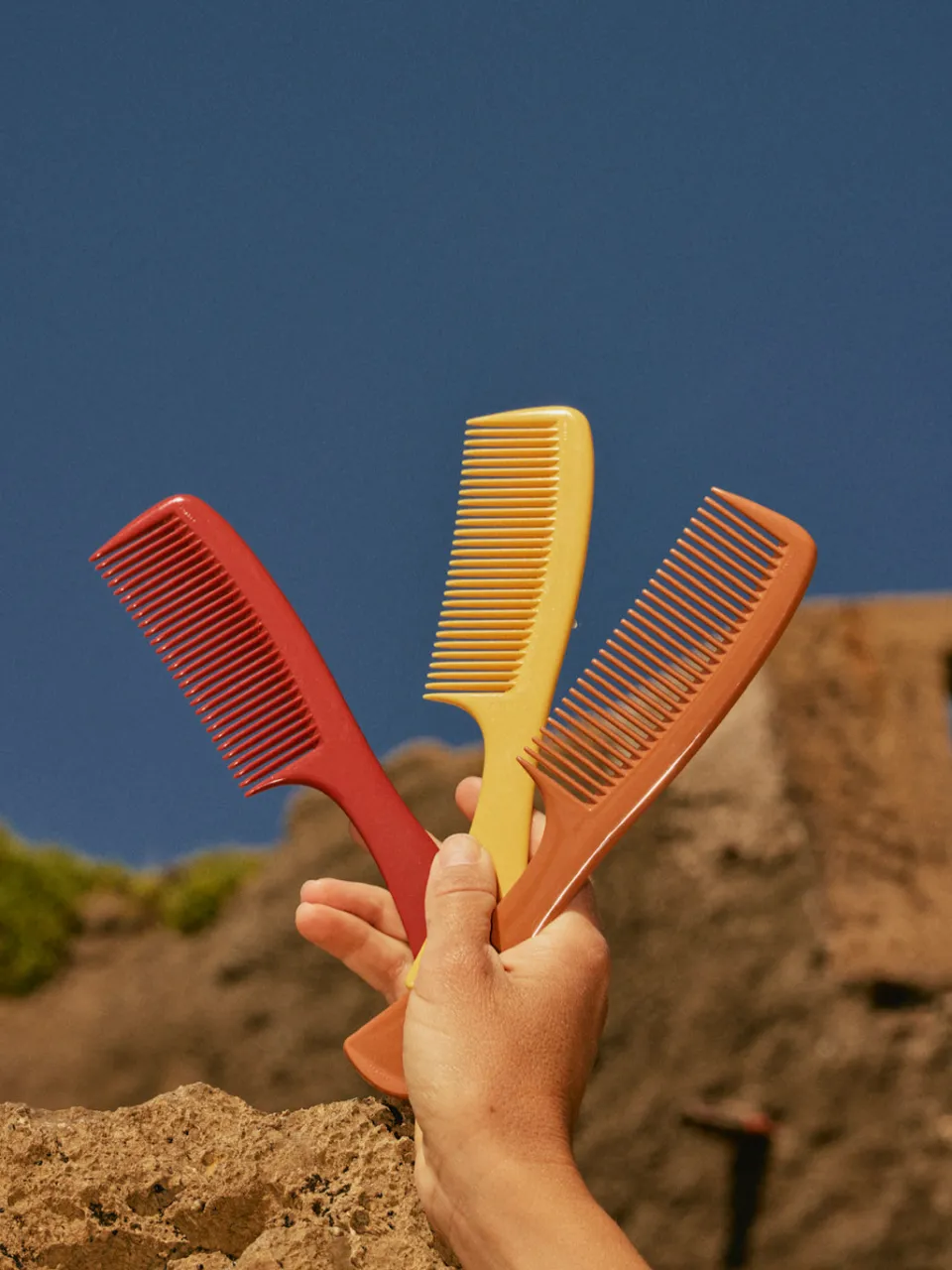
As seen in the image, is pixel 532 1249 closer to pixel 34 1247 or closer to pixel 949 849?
pixel 34 1247

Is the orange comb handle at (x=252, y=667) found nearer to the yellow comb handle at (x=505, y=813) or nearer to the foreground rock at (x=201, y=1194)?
the yellow comb handle at (x=505, y=813)

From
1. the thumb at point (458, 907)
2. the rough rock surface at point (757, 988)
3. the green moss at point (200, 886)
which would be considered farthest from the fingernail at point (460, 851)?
the green moss at point (200, 886)

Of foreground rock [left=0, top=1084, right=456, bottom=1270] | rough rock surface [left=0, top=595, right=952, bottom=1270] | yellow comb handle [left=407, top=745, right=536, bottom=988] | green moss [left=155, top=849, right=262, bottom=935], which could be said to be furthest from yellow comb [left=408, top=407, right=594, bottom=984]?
green moss [left=155, top=849, right=262, bottom=935]

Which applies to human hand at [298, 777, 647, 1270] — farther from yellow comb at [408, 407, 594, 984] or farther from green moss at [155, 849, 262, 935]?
green moss at [155, 849, 262, 935]

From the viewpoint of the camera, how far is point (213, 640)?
1.83 meters

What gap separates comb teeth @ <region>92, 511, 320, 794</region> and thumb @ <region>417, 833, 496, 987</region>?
309 mm

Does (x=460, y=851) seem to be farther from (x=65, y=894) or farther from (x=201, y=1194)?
(x=65, y=894)

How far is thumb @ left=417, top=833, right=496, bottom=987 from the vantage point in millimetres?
1405

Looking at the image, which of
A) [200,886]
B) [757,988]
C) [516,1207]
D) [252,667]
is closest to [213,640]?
[252,667]

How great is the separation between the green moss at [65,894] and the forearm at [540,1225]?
5.08 m

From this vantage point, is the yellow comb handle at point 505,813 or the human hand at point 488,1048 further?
the yellow comb handle at point 505,813

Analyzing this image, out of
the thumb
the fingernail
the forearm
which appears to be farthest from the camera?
the fingernail

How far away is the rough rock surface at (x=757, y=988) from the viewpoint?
4.32 meters

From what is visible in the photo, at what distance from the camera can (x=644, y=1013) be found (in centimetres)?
460
